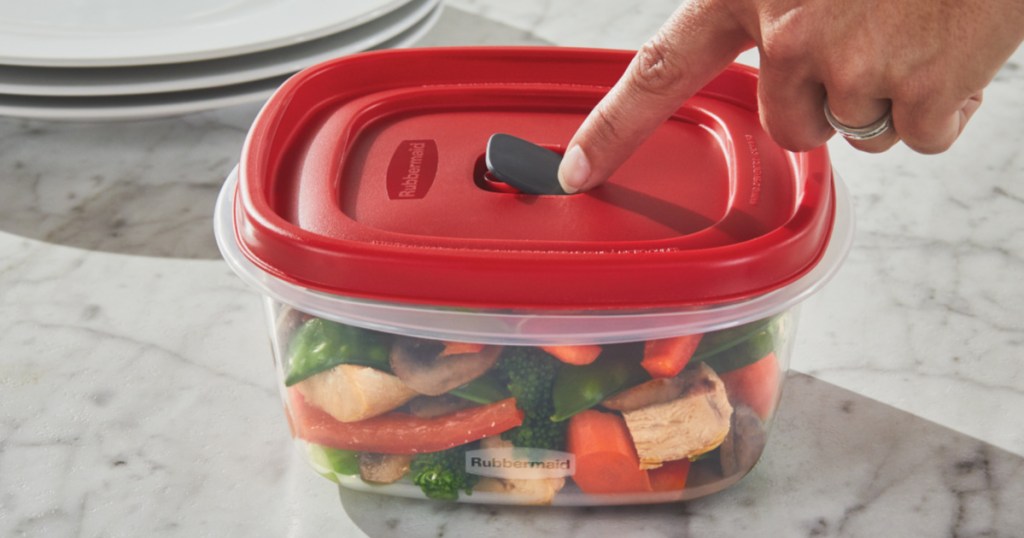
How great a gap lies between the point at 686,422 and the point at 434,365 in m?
0.21

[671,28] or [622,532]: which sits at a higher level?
[671,28]

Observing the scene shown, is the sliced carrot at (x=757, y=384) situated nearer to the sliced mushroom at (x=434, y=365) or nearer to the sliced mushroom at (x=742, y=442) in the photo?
the sliced mushroom at (x=742, y=442)

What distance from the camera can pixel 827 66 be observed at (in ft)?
2.57

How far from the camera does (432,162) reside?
3.25ft

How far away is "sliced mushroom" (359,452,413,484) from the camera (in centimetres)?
94

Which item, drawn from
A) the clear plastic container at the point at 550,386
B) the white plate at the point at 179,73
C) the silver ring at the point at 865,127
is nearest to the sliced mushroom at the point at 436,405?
the clear plastic container at the point at 550,386

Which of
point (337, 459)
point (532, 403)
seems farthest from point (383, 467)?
point (532, 403)

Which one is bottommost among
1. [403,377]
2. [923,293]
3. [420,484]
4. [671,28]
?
[923,293]

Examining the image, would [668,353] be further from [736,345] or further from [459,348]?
[459,348]

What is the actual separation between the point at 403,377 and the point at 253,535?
21 centimetres

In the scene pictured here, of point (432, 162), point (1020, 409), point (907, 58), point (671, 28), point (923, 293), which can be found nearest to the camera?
point (907, 58)

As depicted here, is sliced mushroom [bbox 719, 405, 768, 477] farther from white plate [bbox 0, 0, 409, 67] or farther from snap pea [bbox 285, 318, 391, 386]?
white plate [bbox 0, 0, 409, 67]

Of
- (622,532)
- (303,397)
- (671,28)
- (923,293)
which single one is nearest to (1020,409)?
(923,293)

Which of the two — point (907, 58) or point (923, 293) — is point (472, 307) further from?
point (923, 293)
